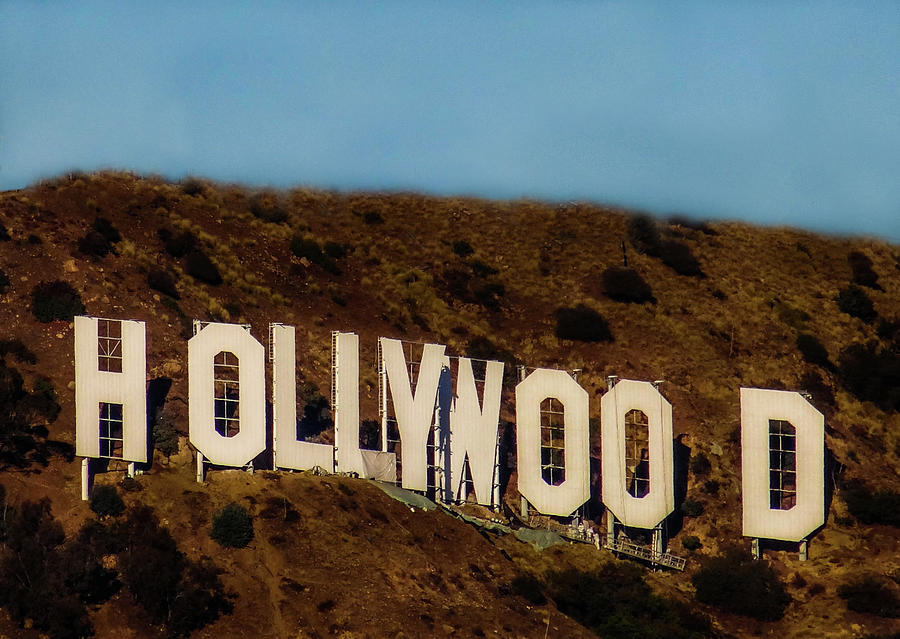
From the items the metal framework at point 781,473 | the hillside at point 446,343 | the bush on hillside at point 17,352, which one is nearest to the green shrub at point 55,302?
the hillside at point 446,343

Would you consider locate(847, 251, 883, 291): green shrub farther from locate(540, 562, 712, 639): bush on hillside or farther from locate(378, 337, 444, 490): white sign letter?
locate(378, 337, 444, 490): white sign letter

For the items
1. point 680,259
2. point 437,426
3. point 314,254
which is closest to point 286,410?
point 437,426

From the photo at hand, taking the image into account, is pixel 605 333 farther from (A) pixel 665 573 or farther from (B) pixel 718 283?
(A) pixel 665 573

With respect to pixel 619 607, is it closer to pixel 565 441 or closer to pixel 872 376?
pixel 565 441

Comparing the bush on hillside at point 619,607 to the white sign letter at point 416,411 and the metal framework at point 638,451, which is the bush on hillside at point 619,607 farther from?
the metal framework at point 638,451

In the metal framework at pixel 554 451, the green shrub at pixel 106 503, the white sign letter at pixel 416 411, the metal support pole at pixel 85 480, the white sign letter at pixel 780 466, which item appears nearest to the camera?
the green shrub at pixel 106 503

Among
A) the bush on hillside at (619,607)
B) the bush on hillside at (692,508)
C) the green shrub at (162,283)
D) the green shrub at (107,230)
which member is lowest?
the bush on hillside at (619,607)

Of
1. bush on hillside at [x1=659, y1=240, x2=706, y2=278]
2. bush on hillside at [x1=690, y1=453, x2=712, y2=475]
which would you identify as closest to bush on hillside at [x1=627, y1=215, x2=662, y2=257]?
bush on hillside at [x1=659, y1=240, x2=706, y2=278]

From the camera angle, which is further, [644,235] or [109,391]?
[644,235]
